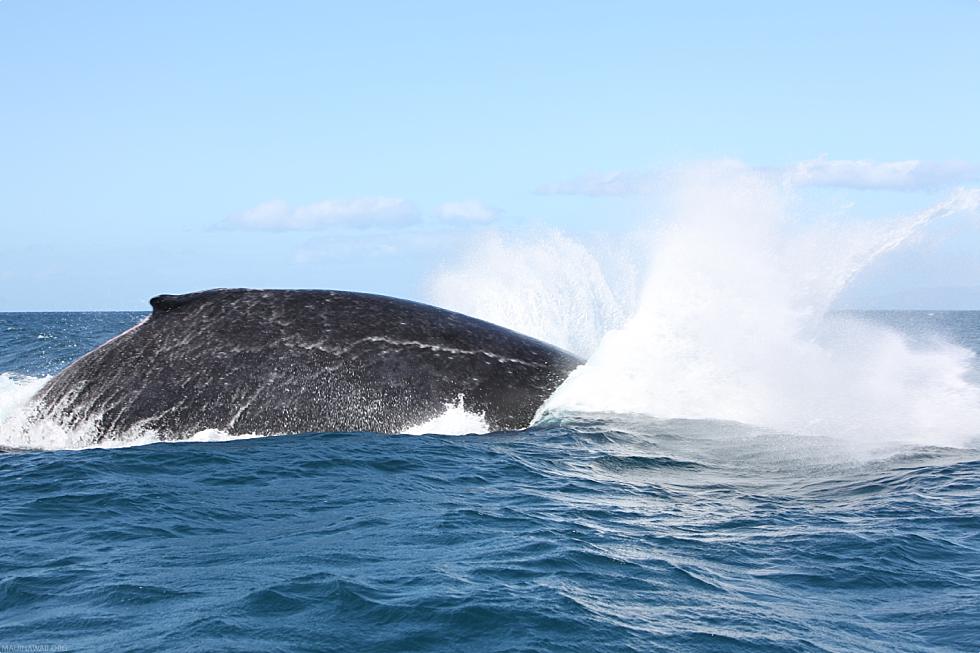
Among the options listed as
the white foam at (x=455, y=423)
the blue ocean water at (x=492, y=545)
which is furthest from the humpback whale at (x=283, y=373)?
the blue ocean water at (x=492, y=545)

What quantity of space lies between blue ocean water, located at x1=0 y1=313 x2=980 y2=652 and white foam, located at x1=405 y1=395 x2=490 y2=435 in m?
0.22

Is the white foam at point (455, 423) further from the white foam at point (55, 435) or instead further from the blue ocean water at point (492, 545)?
the white foam at point (55, 435)

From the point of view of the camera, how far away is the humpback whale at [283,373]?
37.1 ft

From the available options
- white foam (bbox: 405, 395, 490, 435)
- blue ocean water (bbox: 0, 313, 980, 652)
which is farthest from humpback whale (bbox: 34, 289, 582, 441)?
A: blue ocean water (bbox: 0, 313, 980, 652)

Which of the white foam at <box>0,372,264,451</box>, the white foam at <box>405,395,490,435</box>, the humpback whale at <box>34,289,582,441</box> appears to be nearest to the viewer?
the white foam at <box>0,372,264,451</box>

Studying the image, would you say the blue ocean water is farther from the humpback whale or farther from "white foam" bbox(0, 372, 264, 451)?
the humpback whale

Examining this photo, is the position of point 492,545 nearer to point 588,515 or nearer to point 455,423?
point 588,515

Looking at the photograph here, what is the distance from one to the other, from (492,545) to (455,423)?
4145 millimetres

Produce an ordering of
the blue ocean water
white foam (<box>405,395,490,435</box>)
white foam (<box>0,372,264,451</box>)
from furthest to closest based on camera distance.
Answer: white foam (<box>405,395,490,435</box>), white foam (<box>0,372,264,451</box>), the blue ocean water

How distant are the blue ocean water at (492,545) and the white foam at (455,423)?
0.73ft

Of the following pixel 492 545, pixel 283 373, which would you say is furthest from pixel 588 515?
pixel 283 373

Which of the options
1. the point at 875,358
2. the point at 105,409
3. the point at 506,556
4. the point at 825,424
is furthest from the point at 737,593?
the point at 875,358

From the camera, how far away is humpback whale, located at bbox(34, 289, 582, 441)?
11.3 m

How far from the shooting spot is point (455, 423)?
461 inches
